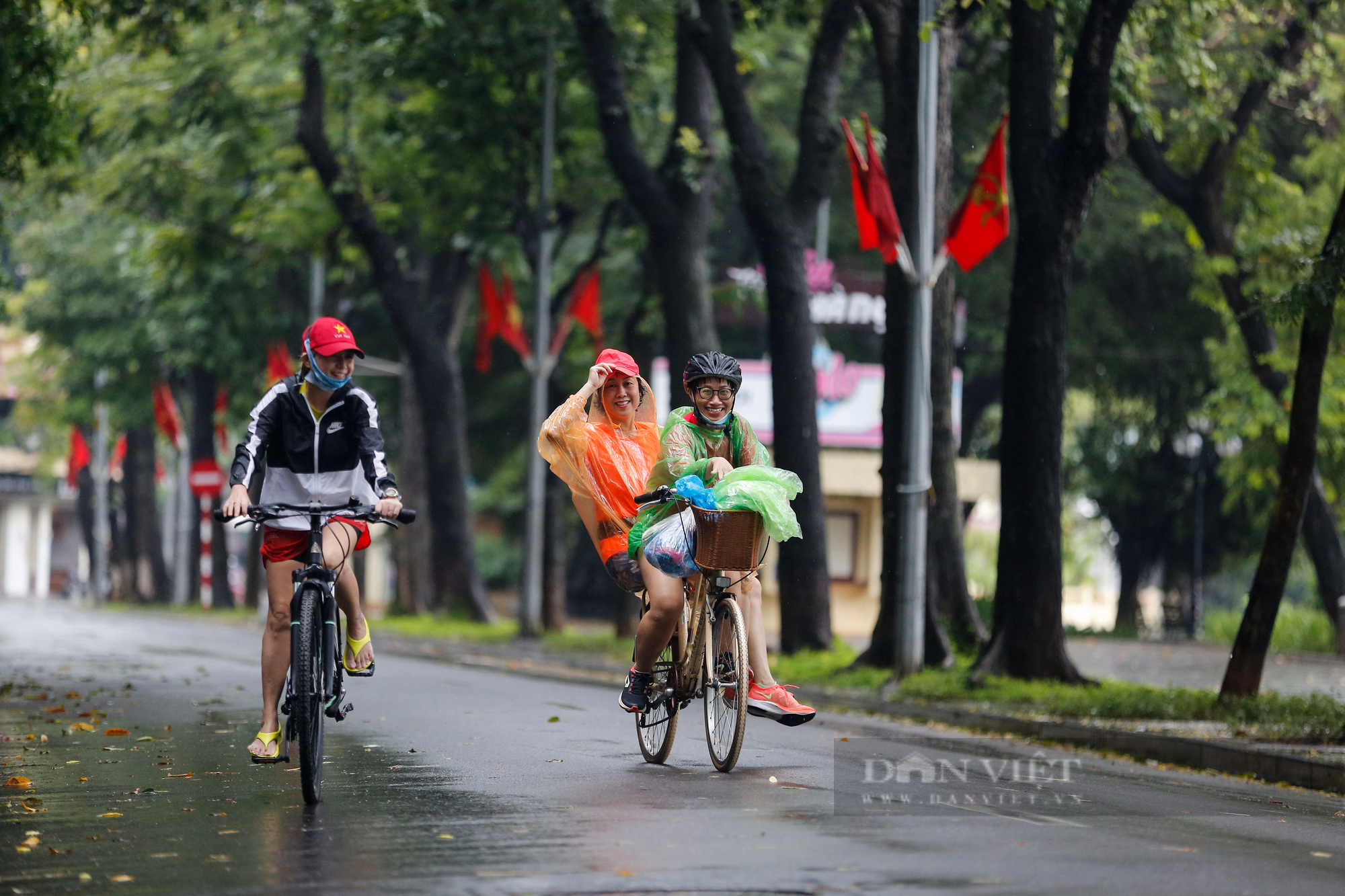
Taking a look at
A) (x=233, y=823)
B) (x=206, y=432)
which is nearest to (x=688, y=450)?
(x=233, y=823)

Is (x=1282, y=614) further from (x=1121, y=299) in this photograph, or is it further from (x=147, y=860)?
(x=147, y=860)

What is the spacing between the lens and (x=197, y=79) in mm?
30844

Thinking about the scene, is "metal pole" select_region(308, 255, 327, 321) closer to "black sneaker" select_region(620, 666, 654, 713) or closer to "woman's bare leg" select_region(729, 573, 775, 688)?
"black sneaker" select_region(620, 666, 654, 713)

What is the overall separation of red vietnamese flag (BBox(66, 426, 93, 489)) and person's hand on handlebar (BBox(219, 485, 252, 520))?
158ft

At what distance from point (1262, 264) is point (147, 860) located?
19157 mm

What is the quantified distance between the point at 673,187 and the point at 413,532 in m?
12.5

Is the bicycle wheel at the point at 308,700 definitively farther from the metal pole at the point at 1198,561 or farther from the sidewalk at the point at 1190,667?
the metal pole at the point at 1198,561

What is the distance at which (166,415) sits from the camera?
43688mm

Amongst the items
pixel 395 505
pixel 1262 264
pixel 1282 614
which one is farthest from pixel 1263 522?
pixel 395 505

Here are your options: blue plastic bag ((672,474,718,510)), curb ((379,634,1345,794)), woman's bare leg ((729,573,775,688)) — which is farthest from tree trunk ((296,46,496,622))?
blue plastic bag ((672,474,718,510))

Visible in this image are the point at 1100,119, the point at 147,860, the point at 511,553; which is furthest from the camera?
the point at 511,553

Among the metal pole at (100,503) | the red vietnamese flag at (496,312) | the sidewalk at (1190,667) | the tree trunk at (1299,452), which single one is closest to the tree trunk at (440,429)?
the red vietnamese flag at (496,312)

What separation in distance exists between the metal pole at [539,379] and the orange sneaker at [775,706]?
1728 cm

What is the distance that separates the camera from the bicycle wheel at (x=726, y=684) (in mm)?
8609
